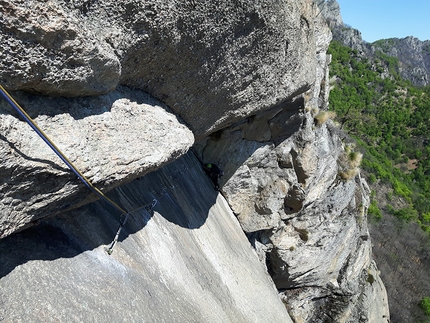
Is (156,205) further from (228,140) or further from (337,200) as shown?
(337,200)

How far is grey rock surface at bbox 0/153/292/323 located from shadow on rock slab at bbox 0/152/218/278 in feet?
0.04

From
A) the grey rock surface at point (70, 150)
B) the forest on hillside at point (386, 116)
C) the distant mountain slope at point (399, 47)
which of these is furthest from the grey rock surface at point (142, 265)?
the distant mountain slope at point (399, 47)

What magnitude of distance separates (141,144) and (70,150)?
0.79 metres

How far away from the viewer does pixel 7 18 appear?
1972 millimetres

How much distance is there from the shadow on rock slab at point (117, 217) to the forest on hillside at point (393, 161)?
64.2 ft

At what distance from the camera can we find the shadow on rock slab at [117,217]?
2889 millimetres

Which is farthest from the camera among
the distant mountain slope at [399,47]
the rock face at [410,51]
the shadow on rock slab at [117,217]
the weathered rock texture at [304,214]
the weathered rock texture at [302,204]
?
the rock face at [410,51]

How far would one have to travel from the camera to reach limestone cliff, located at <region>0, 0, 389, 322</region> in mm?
2402

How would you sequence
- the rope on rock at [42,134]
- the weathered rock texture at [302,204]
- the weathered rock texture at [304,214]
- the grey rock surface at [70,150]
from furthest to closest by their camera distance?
the weathered rock texture at [304,214]
the weathered rock texture at [302,204]
the grey rock surface at [70,150]
the rope on rock at [42,134]

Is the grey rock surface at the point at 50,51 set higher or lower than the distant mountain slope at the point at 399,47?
lower

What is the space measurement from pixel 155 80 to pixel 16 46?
5.46 ft

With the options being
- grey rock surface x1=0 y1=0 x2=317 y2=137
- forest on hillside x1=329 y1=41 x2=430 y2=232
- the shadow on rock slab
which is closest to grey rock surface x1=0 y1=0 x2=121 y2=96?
grey rock surface x1=0 y1=0 x2=317 y2=137

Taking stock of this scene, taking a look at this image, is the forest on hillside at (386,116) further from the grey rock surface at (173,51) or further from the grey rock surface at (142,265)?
the grey rock surface at (173,51)

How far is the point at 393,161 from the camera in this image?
45188mm
